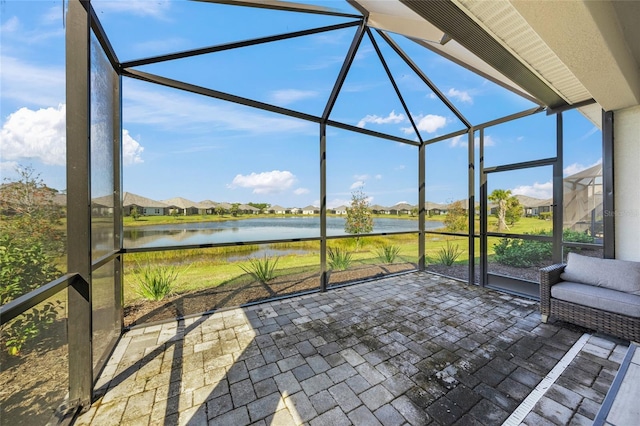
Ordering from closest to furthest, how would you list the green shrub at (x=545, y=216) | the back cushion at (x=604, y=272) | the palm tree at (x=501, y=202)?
the back cushion at (x=604, y=272) < the green shrub at (x=545, y=216) < the palm tree at (x=501, y=202)

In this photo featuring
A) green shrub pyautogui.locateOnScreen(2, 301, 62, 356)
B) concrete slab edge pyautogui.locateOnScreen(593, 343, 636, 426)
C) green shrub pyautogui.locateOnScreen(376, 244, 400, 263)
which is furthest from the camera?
green shrub pyautogui.locateOnScreen(376, 244, 400, 263)

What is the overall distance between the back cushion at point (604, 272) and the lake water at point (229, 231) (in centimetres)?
246

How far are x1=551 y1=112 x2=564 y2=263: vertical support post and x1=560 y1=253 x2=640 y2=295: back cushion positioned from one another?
409 millimetres

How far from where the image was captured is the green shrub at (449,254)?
5.27 metres

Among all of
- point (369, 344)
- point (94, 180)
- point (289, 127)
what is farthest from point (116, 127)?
point (369, 344)

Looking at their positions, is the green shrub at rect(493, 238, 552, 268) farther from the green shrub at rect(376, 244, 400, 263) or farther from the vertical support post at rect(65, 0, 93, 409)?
the vertical support post at rect(65, 0, 93, 409)

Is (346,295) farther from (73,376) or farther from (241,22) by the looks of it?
(241,22)

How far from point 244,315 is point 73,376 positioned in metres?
1.78

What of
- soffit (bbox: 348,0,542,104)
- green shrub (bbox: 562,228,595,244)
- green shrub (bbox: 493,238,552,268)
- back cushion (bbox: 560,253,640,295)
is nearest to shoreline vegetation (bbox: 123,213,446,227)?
green shrub (bbox: 493,238,552,268)

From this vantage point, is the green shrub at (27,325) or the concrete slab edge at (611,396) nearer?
the concrete slab edge at (611,396)

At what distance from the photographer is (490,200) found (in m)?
4.49

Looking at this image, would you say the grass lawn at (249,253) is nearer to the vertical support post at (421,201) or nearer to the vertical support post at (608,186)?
the vertical support post at (421,201)

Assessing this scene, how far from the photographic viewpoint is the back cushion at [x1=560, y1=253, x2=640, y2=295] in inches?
108

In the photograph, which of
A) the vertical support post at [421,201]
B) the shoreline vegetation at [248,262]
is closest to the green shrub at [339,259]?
the shoreline vegetation at [248,262]
